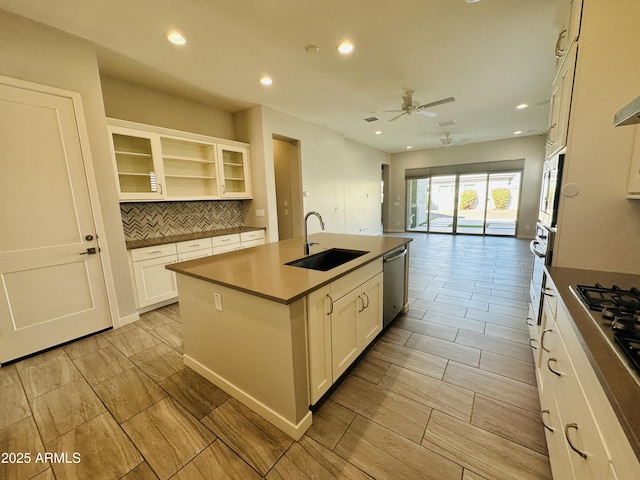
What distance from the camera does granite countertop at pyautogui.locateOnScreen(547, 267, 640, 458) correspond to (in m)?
0.55

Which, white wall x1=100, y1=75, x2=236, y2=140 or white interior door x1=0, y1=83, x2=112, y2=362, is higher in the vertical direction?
white wall x1=100, y1=75, x2=236, y2=140

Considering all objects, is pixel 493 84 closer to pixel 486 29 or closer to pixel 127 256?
pixel 486 29

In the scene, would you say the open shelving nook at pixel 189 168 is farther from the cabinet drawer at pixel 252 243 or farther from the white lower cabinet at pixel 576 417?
the white lower cabinet at pixel 576 417

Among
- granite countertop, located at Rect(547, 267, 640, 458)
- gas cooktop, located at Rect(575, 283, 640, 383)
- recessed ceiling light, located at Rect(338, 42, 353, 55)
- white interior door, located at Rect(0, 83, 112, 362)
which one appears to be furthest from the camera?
recessed ceiling light, located at Rect(338, 42, 353, 55)

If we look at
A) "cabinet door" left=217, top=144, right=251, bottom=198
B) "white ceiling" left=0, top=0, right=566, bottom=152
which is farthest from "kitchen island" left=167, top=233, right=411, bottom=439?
"cabinet door" left=217, top=144, right=251, bottom=198

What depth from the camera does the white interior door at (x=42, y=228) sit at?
214 cm

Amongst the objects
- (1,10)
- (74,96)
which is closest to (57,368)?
(74,96)

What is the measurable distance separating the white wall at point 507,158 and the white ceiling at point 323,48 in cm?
341

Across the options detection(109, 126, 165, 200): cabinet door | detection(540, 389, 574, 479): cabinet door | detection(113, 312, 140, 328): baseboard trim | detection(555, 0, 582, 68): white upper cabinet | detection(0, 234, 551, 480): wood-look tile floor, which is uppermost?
detection(555, 0, 582, 68): white upper cabinet

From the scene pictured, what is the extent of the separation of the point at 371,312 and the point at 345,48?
2652 millimetres

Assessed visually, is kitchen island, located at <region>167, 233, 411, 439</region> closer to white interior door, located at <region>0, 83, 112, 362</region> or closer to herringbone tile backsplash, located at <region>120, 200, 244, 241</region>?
white interior door, located at <region>0, 83, 112, 362</region>

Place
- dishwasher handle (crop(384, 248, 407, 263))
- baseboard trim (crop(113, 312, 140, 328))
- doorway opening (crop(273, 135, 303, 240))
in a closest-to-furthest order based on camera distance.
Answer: dishwasher handle (crop(384, 248, 407, 263)) → baseboard trim (crop(113, 312, 140, 328)) → doorway opening (crop(273, 135, 303, 240))

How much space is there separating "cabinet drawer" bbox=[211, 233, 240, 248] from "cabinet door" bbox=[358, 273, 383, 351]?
2563 mm

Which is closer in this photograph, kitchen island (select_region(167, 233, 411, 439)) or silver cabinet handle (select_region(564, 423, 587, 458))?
silver cabinet handle (select_region(564, 423, 587, 458))
